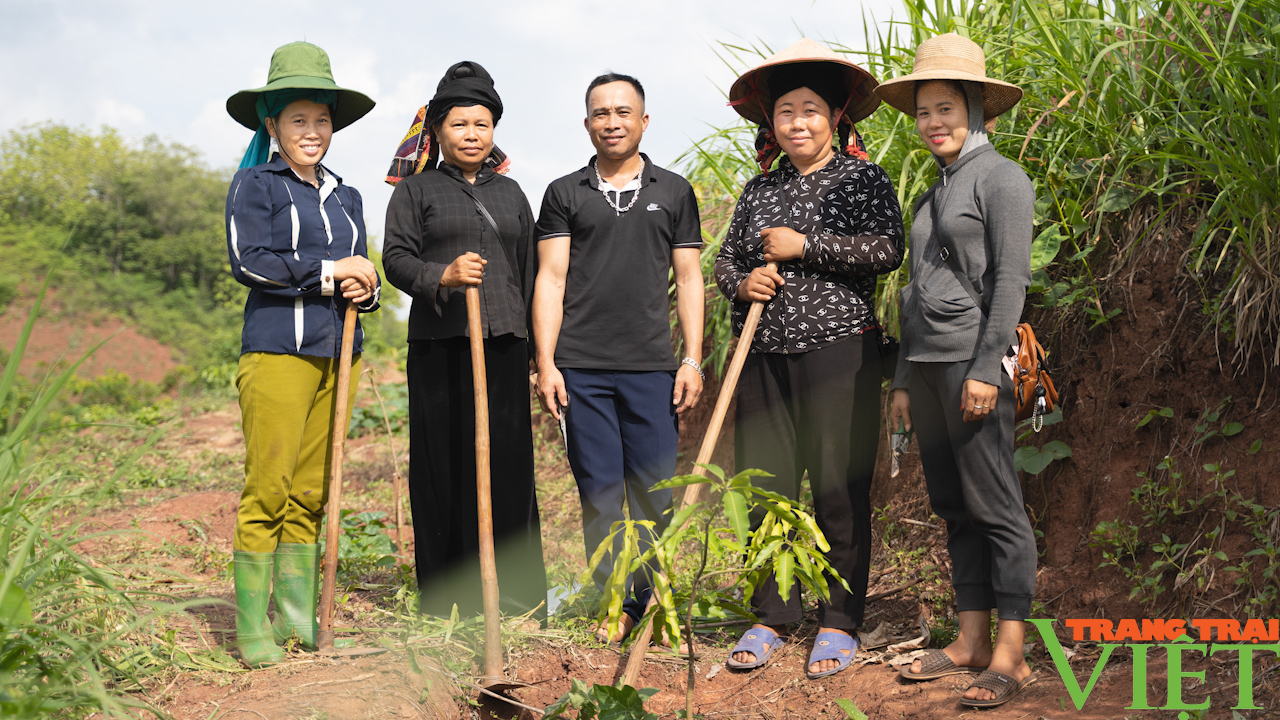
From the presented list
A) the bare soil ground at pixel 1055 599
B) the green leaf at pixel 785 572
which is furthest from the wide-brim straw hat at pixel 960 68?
the green leaf at pixel 785 572

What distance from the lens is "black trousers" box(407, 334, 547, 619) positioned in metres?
2.96

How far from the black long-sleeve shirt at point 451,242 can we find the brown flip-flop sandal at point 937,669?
1636mm

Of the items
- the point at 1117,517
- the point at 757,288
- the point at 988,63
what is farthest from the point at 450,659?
the point at 988,63

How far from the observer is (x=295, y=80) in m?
2.65

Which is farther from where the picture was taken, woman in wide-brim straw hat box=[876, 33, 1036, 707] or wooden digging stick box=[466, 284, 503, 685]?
wooden digging stick box=[466, 284, 503, 685]

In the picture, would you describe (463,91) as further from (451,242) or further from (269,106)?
(269,106)

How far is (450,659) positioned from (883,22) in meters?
3.14

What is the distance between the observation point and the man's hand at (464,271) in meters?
2.70

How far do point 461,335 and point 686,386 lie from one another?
2.53 ft

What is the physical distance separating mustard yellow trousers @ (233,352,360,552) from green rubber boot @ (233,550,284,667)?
4 cm

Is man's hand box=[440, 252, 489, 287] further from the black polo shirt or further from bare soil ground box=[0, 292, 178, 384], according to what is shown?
bare soil ground box=[0, 292, 178, 384]

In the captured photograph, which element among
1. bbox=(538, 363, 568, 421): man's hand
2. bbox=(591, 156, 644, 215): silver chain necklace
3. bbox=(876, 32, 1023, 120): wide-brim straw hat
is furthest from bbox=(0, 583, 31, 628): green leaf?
bbox=(876, 32, 1023, 120): wide-brim straw hat

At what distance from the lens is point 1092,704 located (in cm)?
240

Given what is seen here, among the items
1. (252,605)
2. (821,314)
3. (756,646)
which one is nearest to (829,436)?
(821,314)
